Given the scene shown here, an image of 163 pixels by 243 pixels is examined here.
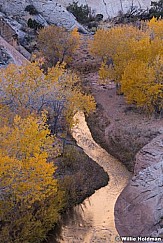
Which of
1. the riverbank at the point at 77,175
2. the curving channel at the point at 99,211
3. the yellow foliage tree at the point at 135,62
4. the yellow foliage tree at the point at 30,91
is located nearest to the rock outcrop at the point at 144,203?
the curving channel at the point at 99,211

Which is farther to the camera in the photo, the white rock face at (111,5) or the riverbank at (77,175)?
the white rock face at (111,5)

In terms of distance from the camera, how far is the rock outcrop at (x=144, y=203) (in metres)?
17.6

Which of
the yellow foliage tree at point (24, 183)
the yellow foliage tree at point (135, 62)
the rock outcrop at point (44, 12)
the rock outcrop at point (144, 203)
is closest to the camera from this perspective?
the yellow foliage tree at point (24, 183)

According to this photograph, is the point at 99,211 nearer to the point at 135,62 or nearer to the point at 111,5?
the point at 135,62

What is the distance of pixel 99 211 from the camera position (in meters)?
20.3

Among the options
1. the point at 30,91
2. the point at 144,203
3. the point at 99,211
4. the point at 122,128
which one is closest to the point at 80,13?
the point at 122,128

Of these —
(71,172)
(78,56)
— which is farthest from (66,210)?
(78,56)

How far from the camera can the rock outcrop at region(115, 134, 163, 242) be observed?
17641 millimetres

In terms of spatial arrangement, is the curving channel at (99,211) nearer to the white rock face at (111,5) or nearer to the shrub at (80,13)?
the shrub at (80,13)

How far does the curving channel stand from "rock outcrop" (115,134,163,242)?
55 cm

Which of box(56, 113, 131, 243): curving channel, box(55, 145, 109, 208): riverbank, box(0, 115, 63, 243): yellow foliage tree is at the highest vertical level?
box(0, 115, 63, 243): yellow foliage tree

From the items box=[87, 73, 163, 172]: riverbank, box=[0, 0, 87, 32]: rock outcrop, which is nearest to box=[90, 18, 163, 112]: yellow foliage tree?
box=[87, 73, 163, 172]: riverbank

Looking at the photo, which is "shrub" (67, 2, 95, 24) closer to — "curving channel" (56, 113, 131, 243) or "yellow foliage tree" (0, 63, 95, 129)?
"curving channel" (56, 113, 131, 243)

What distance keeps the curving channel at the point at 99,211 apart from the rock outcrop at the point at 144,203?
0.55 metres
